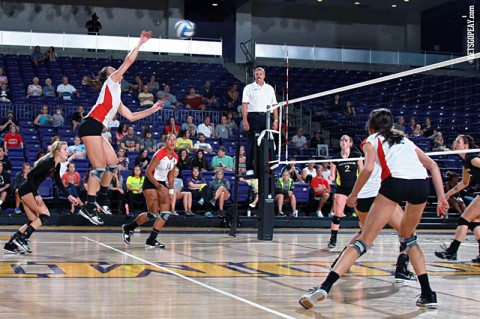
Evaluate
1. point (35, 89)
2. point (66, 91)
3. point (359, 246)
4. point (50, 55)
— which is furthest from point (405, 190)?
point (50, 55)

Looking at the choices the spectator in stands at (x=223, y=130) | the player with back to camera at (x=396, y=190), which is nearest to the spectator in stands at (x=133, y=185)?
the spectator in stands at (x=223, y=130)

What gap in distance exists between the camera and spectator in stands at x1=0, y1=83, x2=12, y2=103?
65.0 ft

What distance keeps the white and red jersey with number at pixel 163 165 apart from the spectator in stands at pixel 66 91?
9672mm

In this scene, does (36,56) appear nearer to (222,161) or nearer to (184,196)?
(222,161)

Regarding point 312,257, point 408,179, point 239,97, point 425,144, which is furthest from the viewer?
point 239,97

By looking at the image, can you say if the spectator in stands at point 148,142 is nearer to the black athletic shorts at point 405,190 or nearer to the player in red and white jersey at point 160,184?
the player in red and white jersey at point 160,184

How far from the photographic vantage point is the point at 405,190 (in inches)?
243

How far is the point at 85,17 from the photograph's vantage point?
28.5 m

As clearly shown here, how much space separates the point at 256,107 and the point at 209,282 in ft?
21.0

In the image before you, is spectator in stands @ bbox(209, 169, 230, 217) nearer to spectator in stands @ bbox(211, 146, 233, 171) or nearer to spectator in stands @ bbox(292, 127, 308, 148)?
spectator in stands @ bbox(211, 146, 233, 171)

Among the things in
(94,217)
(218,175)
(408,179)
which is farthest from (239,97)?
(408,179)

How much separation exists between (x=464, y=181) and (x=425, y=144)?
10.3 m

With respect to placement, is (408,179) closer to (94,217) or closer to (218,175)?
(94,217)

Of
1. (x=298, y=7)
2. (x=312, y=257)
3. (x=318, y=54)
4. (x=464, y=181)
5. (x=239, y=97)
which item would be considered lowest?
(x=312, y=257)
